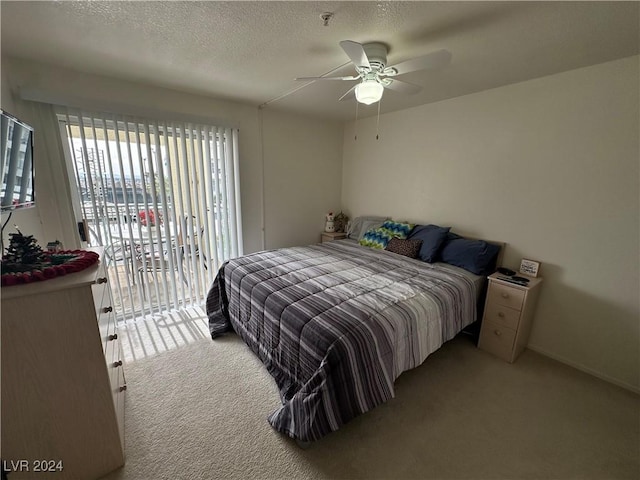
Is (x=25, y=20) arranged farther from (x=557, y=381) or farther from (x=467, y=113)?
(x=557, y=381)

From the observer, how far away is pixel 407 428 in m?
1.61

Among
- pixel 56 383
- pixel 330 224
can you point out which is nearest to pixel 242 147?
pixel 330 224

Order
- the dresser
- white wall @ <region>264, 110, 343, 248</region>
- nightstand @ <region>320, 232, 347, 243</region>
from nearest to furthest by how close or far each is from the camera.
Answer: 1. the dresser
2. white wall @ <region>264, 110, 343, 248</region>
3. nightstand @ <region>320, 232, 347, 243</region>

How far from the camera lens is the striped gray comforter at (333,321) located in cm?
142

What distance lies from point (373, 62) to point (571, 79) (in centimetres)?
167

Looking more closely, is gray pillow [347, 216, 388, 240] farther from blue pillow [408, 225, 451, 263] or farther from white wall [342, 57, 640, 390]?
white wall [342, 57, 640, 390]

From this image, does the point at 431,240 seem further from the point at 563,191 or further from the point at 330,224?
the point at 330,224

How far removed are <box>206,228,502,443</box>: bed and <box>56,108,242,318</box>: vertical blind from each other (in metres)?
0.70

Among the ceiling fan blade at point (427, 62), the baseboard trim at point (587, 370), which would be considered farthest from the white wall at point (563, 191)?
the ceiling fan blade at point (427, 62)

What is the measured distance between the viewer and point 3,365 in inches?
40.7

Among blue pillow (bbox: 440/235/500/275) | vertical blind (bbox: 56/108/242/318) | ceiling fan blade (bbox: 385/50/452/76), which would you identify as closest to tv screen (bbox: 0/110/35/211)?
vertical blind (bbox: 56/108/242/318)

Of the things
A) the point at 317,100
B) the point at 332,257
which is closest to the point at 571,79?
the point at 317,100

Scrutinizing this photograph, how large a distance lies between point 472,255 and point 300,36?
2.32 m

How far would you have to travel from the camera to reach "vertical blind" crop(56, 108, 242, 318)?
2.32 metres
